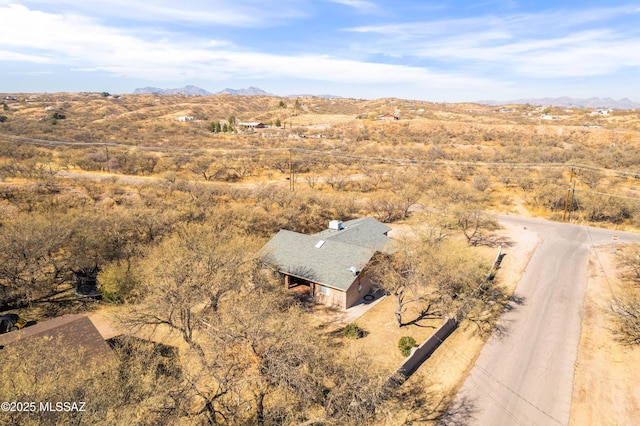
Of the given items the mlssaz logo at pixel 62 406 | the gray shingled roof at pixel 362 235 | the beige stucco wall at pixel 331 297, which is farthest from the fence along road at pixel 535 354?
the mlssaz logo at pixel 62 406

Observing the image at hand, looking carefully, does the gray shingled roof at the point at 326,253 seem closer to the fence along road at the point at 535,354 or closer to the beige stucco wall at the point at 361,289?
the beige stucco wall at the point at 361,289

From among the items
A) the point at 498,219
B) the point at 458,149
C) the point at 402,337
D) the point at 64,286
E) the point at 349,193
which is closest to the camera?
the point at 402,337

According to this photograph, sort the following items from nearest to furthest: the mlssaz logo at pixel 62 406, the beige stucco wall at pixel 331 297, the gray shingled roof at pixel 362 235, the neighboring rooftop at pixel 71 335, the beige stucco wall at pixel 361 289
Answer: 1. the mlssaz logo at pixel 62 406
2. the neighboring rooftop at pixel 71 335
3. the beige stucco wall at pixel 331 297
4. the beige stucco wall at pixel 361 289
5. the gray shingled roof at pixel 362 235

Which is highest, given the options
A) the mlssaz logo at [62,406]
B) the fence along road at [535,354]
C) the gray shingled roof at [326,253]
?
the mlssaz logo at [62,406]

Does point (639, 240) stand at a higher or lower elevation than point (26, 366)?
lower

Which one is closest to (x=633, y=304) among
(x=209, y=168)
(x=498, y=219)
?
(x=498, y=219)

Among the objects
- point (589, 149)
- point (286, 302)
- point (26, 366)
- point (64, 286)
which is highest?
point (589, 149)

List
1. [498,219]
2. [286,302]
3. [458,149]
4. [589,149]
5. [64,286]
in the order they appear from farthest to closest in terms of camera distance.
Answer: [458,149] < [589,149] < [498,219] < [64,286] < [286,302]

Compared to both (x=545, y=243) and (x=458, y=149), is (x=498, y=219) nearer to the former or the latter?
(x=545, y=243)
